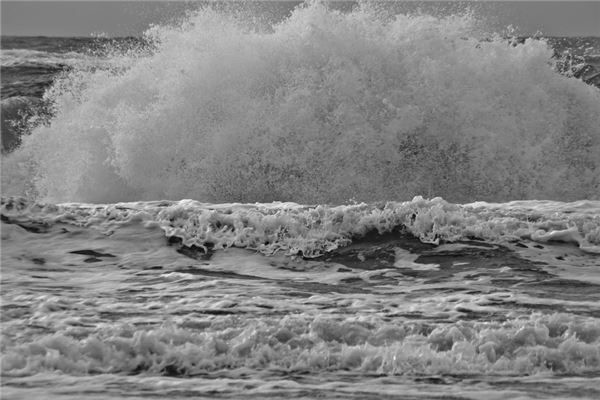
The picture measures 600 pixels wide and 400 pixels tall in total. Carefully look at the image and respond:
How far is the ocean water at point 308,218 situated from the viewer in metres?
4.18

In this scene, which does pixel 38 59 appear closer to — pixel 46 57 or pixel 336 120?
pixel 46 57

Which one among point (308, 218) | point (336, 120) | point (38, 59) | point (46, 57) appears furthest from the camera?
point (46, 57)

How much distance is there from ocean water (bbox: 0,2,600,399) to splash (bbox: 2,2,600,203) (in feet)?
0.09

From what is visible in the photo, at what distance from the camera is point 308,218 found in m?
6.84

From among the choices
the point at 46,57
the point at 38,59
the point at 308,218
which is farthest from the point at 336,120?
the point at 46,57

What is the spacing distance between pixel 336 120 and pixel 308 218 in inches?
126

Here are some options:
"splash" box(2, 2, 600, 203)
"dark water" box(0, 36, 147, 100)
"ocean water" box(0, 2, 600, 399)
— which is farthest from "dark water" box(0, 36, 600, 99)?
"ocean water" box(0, 2, 600, 399)

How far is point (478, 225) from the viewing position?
671 cm

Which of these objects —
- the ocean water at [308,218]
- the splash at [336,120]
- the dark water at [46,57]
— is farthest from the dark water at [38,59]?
the splash at [336,120]

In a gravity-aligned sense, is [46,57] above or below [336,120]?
above

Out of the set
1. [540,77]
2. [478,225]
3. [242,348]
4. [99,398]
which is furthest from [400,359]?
[540,77]

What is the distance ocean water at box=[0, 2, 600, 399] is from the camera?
Result: 4184mm

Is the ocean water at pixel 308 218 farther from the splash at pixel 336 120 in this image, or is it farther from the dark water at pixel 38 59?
the dark water at pixel 38 59

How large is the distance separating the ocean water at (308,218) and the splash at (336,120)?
3 centimetres
